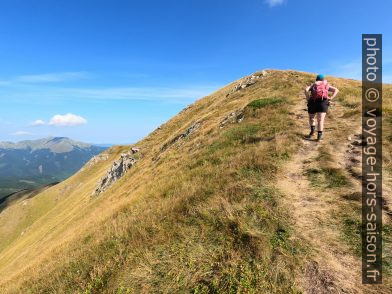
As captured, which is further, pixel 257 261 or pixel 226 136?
pixel 226 136

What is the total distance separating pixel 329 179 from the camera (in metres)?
10.9

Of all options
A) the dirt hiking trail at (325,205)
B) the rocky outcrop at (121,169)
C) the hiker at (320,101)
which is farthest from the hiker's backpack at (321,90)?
the rocky outcrop at (121,169)

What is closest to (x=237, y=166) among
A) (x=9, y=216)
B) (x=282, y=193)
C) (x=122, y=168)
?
(x=282, y=193)

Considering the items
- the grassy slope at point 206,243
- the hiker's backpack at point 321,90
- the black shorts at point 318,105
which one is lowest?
the grassy slope at point 206,243

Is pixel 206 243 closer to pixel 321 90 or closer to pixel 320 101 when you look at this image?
pixel 320 101

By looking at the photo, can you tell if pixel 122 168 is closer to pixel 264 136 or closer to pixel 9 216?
pixel 264 136

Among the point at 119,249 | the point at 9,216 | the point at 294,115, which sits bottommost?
the point at 9,216

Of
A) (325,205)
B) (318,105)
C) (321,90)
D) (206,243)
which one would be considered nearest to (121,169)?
(318,105)

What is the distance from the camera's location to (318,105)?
48.4 ft

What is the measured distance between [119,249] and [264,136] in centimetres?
1062

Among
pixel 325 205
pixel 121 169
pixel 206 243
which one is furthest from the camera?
pixel 121 169

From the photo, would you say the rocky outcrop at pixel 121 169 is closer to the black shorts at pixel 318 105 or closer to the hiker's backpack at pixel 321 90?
the black shorts at pixel 318 105

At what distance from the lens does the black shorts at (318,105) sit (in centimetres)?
1469

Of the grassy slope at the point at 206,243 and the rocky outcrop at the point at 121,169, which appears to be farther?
the rocky outcrop at the point at 121,169
